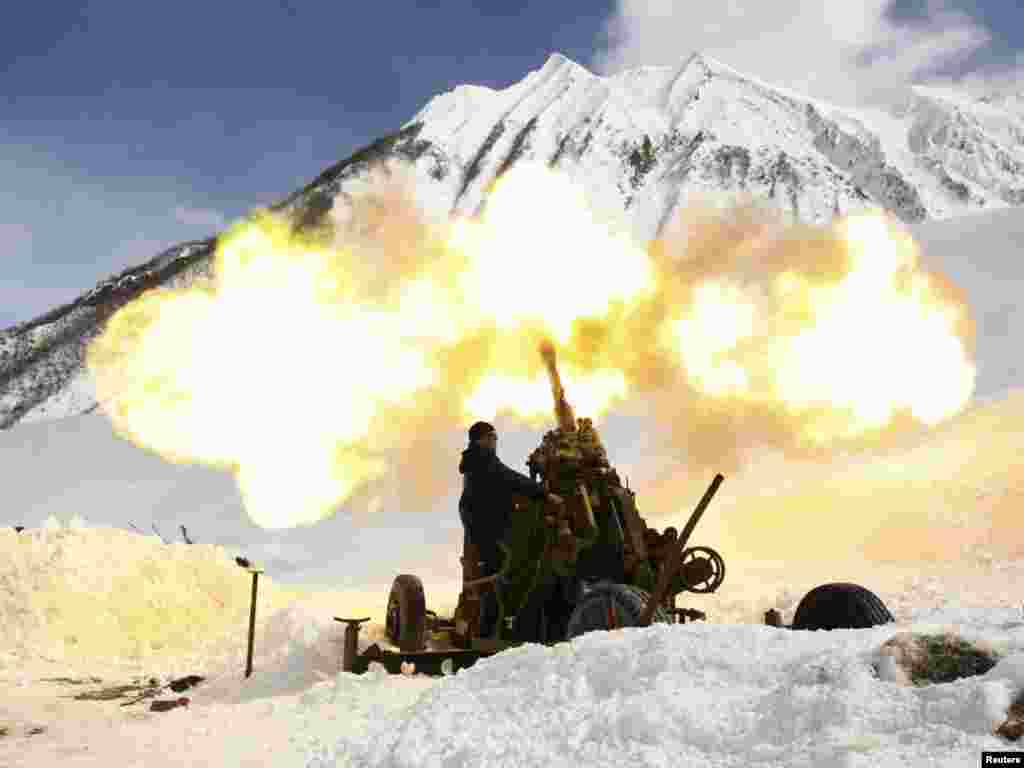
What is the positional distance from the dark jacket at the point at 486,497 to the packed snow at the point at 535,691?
1.91 meters

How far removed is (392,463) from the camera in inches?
1367

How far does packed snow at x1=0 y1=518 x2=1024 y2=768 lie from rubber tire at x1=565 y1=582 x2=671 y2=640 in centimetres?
136

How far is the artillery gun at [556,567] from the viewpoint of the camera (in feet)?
36.7

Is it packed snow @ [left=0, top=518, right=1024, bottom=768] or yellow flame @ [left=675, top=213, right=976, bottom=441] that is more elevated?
yellow flame @ [left=675, top=213, right=976, bottom=441]

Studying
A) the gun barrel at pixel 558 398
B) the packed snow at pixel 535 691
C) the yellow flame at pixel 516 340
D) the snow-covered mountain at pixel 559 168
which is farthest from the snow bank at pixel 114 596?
the snow-covered mountain at pixel 559 168

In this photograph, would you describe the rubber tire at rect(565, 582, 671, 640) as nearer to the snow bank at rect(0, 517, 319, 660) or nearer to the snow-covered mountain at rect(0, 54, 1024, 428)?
the snow bank at rect(0, 517, 319, 660)

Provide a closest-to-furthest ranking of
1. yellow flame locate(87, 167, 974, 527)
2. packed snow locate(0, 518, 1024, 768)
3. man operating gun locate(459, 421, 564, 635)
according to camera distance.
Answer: packed snow locate(0, 518, 1024, 768) < man operating gun locate(459, 421, 564, 635) < yellow flame locate(87, 167, 974, 527)

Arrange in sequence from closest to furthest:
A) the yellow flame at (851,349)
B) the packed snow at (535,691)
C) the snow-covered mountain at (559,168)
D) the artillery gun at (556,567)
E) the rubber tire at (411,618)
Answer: the packed snow at (535,691) < the artillery gun at (556,567) < the rubber tire at (411,618) < the yellow flame at (851,349) < the snow-covered mountain at (559,168)

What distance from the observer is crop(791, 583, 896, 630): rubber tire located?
27.4ft

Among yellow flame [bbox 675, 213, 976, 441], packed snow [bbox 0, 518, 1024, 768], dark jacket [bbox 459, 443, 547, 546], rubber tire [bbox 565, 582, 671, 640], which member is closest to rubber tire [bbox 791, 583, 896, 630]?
packed snow [bbox 0, 518, 1024, 768]

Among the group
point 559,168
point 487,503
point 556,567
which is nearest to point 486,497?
point 487,503

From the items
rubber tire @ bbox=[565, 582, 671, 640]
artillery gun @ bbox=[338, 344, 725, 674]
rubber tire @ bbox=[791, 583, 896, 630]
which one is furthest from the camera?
artillery gun @ bbox=[338, 344, 725, 674]

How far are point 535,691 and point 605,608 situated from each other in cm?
316

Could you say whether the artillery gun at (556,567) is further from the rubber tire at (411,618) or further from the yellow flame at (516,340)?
the yellow flame at (516,340)
